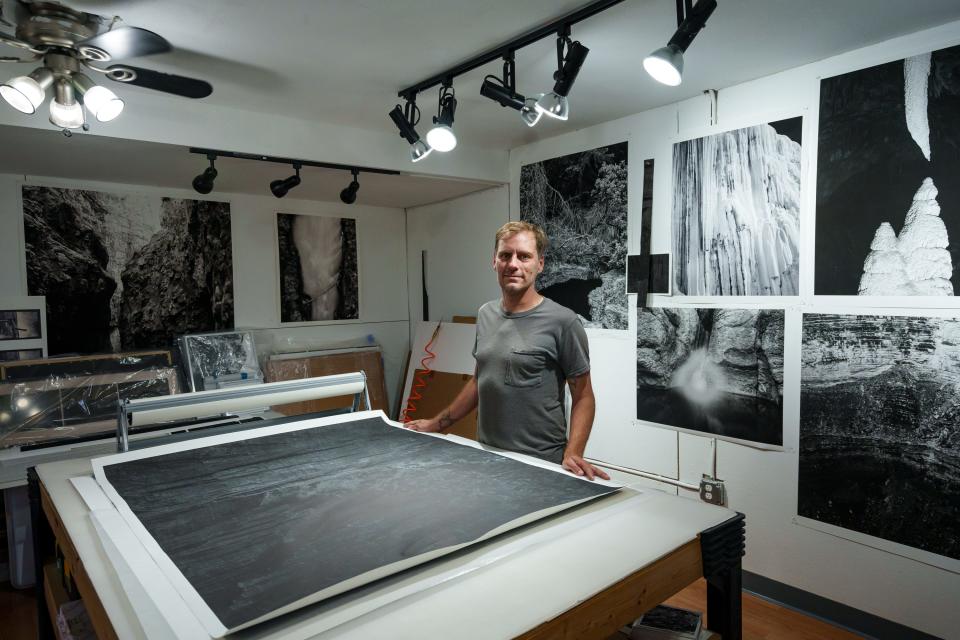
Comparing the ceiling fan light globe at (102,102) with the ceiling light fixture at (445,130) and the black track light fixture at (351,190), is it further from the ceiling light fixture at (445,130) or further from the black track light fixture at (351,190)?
the black track light fixture at (351,190)

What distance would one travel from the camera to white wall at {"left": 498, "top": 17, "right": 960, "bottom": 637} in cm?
224

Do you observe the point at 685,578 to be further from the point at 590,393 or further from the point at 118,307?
the point at 118,307

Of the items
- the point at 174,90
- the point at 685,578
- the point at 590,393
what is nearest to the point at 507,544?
the point at 685,578

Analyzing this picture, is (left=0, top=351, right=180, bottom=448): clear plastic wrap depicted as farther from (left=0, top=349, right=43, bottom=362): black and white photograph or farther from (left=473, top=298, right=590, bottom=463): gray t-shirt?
(left=473, top=298, right=590, bottom=463): gray t-shirt

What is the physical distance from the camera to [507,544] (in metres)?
1.15

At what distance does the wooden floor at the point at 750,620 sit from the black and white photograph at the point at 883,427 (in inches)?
18.0

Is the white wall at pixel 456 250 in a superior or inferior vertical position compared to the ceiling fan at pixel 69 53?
inferior

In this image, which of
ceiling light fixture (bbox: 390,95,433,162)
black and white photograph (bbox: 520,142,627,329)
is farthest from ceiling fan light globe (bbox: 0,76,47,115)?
black and white photograph (bbox: 520,142,627,329)

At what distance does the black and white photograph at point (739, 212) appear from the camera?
8.38ft

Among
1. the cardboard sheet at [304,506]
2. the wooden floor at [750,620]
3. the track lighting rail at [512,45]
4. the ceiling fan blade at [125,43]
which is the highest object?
the track lighting rail at [512,45]

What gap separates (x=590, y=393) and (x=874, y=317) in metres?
1.28

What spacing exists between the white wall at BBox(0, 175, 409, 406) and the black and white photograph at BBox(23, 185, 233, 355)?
56 mm

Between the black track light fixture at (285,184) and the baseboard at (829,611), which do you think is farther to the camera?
the black track light fixture at (285,184)

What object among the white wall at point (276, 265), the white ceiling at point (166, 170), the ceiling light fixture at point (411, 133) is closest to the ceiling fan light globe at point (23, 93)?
the white ceiling at point (166, 170)
